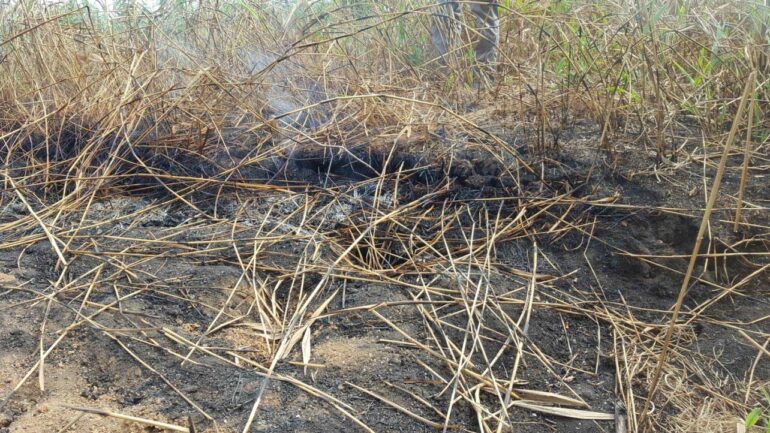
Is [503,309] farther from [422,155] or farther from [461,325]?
[422,155]

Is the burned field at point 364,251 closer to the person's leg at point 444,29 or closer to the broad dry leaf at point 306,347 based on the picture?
the broad dry leaf at point 306,347

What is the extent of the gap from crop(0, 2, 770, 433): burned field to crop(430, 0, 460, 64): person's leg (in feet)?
0.55

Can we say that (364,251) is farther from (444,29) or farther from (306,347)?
(444,29)

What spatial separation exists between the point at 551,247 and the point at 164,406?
120 centimetres

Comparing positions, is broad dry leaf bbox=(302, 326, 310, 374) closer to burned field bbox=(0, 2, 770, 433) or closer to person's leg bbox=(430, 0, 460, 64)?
burned field bbox=(0, 2, 770, 433)

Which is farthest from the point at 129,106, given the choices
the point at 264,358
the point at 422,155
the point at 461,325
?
the point at 461,325

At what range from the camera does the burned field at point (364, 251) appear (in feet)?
4.67

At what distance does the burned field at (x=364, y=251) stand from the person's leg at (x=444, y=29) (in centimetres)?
17

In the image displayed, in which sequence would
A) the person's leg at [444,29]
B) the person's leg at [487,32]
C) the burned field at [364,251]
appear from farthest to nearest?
1. the person's leg at [487,32]
2. the person's leg at [444,29]
3. the burned field at [364,251]

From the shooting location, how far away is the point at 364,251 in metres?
1.98

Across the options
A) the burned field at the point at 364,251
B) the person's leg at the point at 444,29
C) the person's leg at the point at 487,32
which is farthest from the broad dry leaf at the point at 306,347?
the person's leg at the point at 487,32

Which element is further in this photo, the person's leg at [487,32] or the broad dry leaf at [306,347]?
the person's leg at [487,32]

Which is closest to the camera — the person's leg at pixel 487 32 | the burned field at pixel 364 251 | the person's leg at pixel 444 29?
the burned field at pixel 364 251

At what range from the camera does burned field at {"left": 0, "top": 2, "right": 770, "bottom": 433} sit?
1.42m
